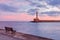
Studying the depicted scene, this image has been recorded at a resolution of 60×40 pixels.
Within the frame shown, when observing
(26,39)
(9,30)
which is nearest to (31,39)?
(26,39)

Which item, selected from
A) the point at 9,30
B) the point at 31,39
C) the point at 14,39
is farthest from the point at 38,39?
the point at 9,30

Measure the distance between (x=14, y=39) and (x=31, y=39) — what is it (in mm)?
2157

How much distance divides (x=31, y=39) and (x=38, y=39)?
873 millimetres

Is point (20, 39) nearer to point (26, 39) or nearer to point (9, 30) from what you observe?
point (26, 39)

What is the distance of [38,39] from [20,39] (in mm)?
2267

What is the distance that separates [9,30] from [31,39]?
12001 mm

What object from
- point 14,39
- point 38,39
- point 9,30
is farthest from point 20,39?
point 9,30

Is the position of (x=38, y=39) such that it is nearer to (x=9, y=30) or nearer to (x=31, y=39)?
(x=31, y=39)

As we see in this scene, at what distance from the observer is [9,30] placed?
3444 cm

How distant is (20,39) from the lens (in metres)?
23.4

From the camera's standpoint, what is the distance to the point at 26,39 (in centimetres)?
2320

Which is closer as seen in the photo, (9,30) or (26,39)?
(26,39)

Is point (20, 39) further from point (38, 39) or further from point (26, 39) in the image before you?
point (38, 39)

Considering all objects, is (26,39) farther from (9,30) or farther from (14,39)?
(9,30)
